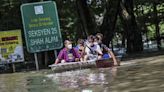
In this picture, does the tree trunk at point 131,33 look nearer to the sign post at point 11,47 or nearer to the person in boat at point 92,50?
the sign post at point 11,47

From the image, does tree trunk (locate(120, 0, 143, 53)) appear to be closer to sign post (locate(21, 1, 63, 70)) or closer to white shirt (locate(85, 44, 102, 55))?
sign post (locate(21, 1, 63, 70))

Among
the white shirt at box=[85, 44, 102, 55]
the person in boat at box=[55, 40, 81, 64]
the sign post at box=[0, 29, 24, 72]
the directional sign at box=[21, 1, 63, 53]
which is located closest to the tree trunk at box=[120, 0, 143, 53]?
the sign post at box=[0, 29, 24, 72]

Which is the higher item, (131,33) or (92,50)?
(92,50)

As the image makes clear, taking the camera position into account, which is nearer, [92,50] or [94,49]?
[94,49]

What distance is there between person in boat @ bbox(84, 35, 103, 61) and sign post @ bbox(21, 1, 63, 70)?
13.6 feet

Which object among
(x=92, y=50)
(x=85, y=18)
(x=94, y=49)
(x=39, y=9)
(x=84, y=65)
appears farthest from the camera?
(x=85, y=18)

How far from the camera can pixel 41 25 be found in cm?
2166

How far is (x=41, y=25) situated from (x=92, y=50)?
4.86m

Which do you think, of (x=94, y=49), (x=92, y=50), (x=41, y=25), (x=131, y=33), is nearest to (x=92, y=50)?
(x=92, y=50)

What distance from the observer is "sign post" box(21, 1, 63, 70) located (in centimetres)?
2156

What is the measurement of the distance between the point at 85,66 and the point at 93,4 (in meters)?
26.0

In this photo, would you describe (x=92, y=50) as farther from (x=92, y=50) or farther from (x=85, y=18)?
(x=85, y=18)

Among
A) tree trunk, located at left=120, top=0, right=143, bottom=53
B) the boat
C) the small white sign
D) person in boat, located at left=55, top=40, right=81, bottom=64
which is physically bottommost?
tree trunk, located at left=120, top=0, right=143, bottom=53

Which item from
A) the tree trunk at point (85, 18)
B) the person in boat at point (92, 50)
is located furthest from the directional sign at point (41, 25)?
the tree trunk at point (85, 18)
